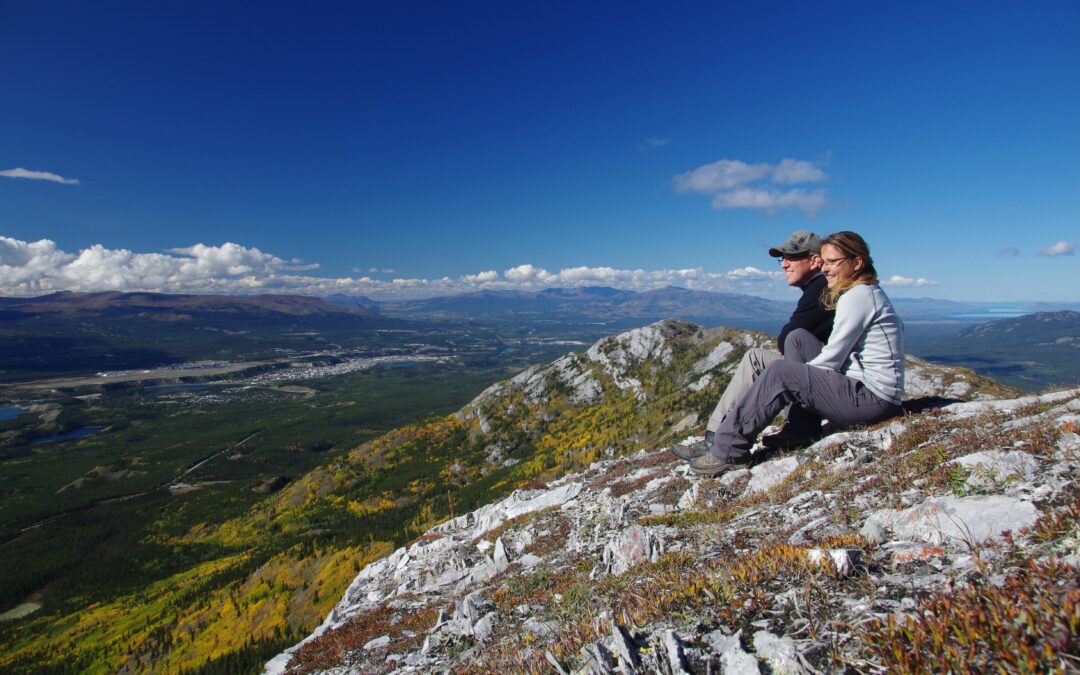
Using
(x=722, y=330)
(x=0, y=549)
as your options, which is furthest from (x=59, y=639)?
(x=722, y=330)

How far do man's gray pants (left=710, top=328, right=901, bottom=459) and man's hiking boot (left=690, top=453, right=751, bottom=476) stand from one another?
38.0 inches

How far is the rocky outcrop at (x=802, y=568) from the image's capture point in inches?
142

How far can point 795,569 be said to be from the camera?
16.1 ft

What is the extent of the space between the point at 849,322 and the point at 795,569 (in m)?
5.25

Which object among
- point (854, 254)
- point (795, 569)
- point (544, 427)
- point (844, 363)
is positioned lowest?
point (544, 427)

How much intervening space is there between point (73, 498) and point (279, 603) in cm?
15731

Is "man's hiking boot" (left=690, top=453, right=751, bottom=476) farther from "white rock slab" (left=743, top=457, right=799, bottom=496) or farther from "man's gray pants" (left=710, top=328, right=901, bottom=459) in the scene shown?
"man's gray pants" (left=710, top=328, right=901, bottom=459)

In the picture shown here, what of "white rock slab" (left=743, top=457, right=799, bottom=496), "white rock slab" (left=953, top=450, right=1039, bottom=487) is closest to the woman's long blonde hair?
"white rock slab" (left=953, top=450, right=1039, bottom=487)

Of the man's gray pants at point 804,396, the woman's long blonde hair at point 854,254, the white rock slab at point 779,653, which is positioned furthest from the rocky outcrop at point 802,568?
the woman's long blonde hair at point 854,254

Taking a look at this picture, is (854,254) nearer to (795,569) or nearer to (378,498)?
(795,569)

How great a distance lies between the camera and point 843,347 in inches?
331

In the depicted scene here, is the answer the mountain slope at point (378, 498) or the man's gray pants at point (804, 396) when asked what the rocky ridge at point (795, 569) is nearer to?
the man's gray pants at point (804, 396)

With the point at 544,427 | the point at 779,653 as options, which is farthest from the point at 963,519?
the point at 544,427

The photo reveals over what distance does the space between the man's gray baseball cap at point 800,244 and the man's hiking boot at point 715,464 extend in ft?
16.3
